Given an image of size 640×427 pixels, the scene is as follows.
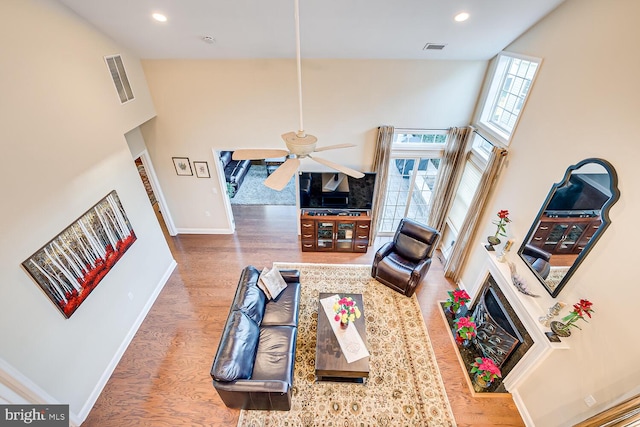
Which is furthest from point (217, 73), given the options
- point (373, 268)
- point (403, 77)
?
point (373, 268)

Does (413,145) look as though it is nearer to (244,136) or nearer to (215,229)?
(244,136)

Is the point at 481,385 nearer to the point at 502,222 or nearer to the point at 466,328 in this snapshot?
the point at 466,328

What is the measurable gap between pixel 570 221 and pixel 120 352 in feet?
19.3

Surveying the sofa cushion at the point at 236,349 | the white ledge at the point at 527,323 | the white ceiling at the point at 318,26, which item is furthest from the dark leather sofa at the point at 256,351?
the white ceiling at the point at 318,26

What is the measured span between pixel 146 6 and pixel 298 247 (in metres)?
4.44

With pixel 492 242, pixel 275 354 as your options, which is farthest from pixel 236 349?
pixel 492 242

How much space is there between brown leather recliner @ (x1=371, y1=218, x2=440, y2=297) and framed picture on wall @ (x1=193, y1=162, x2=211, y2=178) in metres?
3.68

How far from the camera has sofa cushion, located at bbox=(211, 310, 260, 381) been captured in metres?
3.03

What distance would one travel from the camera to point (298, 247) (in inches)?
235

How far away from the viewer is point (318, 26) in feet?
11.4

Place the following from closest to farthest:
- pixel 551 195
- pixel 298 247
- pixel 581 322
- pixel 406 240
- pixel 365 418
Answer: pixel 581 322
pixel 551 195
pixel 365 418
pixel 406 240
pixel 298 247

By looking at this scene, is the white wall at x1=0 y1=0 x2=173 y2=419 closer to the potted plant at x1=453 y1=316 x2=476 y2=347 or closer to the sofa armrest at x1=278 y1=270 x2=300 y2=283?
the sofa armrest at x1=278 y1=270 x2=300 y2=283

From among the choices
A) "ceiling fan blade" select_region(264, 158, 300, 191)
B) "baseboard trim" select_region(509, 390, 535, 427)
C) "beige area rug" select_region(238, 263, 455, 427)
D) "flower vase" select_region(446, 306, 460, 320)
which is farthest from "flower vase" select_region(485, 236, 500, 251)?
"ceiling fan blade" select_region(264, 158, 300, 191)

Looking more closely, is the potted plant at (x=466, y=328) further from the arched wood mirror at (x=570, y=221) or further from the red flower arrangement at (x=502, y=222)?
the red flower arrangement at (x=502, y=222)
